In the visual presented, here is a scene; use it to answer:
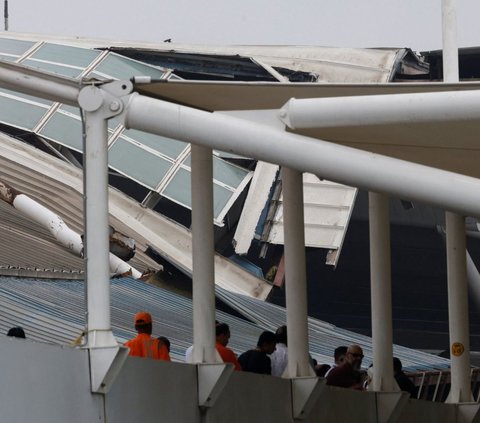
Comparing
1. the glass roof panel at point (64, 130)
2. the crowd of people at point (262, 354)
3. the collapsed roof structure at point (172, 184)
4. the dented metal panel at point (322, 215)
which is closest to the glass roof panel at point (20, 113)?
the collapsed roof structure at point (172, 184)

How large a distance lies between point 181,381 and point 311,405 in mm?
2169

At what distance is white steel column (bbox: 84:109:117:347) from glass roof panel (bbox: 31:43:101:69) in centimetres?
2357

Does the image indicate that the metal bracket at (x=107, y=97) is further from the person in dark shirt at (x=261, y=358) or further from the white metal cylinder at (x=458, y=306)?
the white metal cylinder at (x=458, y=306)

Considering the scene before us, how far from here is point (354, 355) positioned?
500 inches

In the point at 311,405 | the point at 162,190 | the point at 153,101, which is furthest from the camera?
the point at 162,190

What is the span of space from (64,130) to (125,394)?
21301mm

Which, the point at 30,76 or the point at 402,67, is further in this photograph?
the point at 402,67

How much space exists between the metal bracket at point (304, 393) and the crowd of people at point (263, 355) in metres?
0.28

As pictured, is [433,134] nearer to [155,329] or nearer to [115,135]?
[155,329]

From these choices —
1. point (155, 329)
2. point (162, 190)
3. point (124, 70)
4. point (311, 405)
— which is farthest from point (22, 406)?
point (124, 70)

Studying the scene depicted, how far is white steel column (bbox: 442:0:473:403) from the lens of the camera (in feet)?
49.7

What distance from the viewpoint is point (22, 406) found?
8.27m

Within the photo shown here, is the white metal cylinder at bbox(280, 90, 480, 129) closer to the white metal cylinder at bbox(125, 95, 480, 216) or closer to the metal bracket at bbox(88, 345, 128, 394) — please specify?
the white metal cylinder at bbox(125, 95, 480, 216)

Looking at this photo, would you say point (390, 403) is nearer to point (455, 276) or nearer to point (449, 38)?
point (455, 276)
